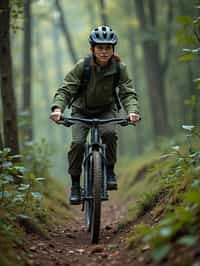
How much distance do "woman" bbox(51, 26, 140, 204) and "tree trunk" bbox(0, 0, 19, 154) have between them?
5.63 ft

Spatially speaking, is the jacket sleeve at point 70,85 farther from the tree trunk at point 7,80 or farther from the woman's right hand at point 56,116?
the tree trunk at point 7,80

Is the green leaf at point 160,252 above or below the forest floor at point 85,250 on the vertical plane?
above

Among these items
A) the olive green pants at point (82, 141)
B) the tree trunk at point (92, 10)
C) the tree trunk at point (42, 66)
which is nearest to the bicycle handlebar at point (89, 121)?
the olive green pants at point (82, 141)

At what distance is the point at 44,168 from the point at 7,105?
2.98 metres

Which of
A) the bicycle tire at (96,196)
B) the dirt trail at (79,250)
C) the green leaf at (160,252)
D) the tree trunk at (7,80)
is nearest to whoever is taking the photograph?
the green leaf at (160,252)

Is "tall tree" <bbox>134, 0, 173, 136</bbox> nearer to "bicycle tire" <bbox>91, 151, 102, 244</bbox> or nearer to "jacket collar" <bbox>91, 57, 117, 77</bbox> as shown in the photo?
"jacket collar" <bbox>91, 57, 117, 77</bbox>

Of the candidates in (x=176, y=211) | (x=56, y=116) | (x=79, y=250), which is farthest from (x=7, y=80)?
(x=176, y=211)

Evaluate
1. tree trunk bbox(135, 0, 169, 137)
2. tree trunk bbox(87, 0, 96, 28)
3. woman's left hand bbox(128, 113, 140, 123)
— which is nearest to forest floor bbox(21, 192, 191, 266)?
woman's left hand bbox(128, 113, 140, 123)

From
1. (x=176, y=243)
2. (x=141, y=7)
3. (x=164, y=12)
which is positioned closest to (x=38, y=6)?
(x=164, y=12)

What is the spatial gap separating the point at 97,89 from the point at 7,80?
2095 millimetres

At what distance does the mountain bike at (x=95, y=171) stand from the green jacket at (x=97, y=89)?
11.8 inches

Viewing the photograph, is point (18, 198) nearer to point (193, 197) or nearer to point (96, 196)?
point (96, 196)

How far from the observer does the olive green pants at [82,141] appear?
233 inches

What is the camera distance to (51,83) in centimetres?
5141
